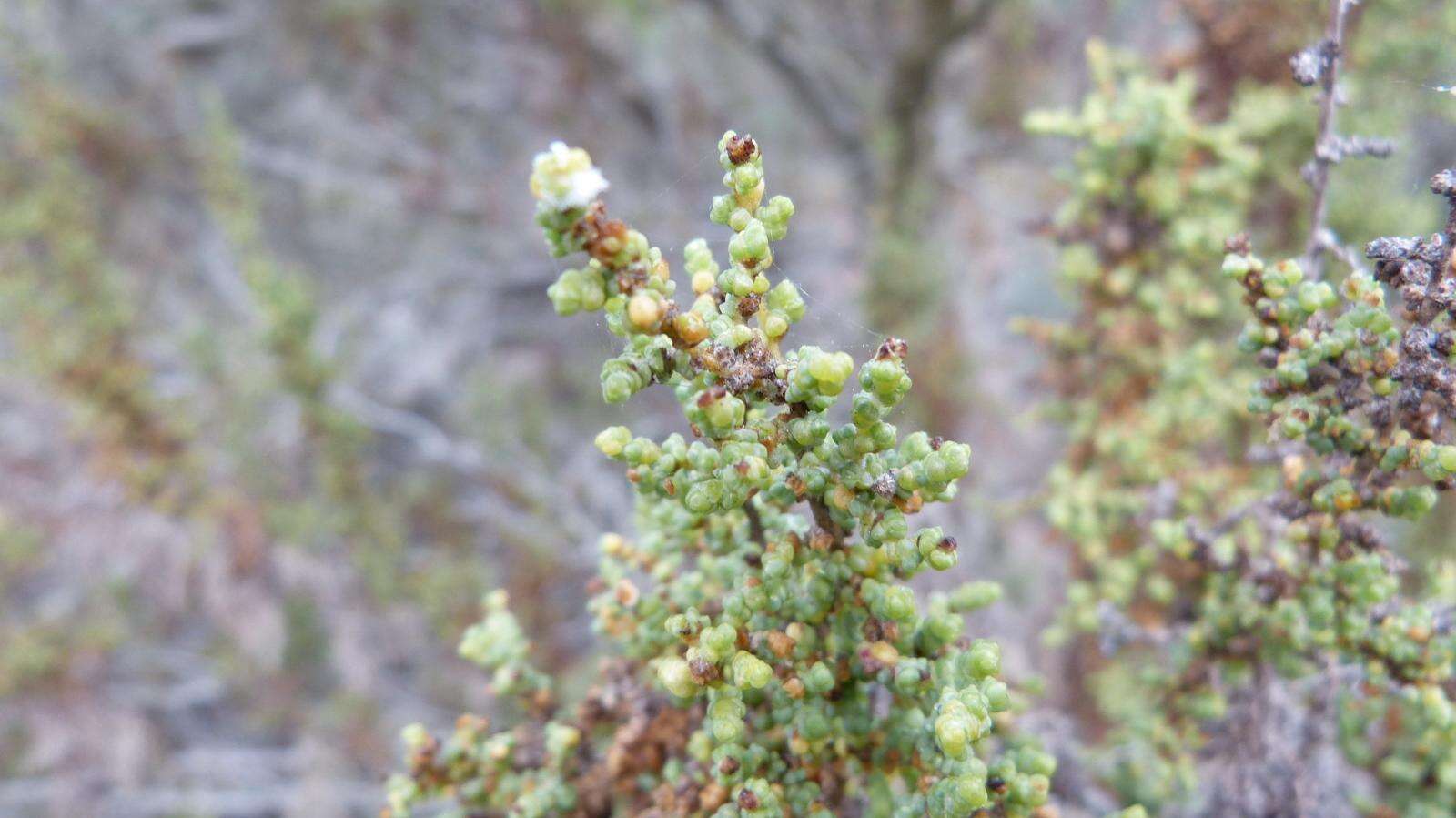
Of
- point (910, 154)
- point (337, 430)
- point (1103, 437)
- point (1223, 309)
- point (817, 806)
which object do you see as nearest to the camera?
point (817, 806)

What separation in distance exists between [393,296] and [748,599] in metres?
5.31

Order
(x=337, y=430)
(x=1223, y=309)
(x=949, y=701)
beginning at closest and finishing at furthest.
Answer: (x=949, y=701) < (x=1223, y=309) < (x=337, y=430)

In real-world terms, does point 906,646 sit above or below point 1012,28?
below

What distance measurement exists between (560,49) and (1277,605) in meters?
5.57

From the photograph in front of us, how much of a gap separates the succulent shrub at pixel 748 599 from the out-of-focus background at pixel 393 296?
106 cm

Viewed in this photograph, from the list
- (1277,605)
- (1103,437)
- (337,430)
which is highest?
(337,430)

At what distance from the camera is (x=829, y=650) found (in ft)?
4.10

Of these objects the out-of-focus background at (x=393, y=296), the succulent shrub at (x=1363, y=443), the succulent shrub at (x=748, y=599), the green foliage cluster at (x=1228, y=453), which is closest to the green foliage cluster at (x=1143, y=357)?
the green foliage cluster at (x=1228, y=453)

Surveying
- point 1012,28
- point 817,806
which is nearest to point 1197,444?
point 817,806

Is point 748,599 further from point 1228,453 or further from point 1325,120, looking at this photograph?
point 1228,453

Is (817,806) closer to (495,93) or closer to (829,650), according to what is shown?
(829,650)

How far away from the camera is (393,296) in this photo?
18.8 ft

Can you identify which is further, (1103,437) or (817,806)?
(1103,437)

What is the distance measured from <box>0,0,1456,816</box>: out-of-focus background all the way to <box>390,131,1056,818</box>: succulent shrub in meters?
1.06
